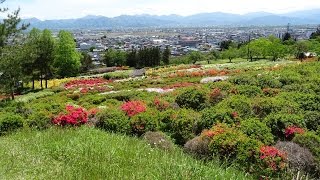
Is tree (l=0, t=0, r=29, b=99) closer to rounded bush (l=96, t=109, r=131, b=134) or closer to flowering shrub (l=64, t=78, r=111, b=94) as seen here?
flowering shrub (l=64, t=78, r=111, b=94)

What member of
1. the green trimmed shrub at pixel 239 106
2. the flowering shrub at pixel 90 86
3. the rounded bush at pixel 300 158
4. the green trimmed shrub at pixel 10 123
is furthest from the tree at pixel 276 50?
the rounded bush at pixel 300 158

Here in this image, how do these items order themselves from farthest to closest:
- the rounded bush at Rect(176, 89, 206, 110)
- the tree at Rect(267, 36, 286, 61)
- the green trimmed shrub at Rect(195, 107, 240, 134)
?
1. the tree at Rect(267, 36, 286, 61)
2. the rounded bush at Rect(176, 89, 206, 110)
3. the green trimmed shrub at Rect(195, 107, 240, 134)

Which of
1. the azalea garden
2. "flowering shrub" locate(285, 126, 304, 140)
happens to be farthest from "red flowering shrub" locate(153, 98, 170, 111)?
"flowering shrub" locate(285, 126, 304, 140)

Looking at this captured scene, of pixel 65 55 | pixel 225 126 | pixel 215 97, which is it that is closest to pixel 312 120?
pixel 225 126

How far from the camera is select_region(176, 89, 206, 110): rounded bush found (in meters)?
16.0

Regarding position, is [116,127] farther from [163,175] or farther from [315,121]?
[163,175]

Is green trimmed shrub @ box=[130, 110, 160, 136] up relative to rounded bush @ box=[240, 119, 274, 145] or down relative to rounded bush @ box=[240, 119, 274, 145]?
down

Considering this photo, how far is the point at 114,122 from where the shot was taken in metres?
14.0

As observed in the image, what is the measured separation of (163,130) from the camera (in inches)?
540

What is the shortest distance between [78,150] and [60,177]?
190 cm

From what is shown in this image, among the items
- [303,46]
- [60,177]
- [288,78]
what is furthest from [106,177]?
[303,46]

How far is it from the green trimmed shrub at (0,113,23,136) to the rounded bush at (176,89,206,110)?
6.47 metres

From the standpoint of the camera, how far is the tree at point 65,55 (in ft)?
223

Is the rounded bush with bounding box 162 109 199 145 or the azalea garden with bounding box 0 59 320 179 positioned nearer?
the azalea garden with bounding box 0 59 320 179
